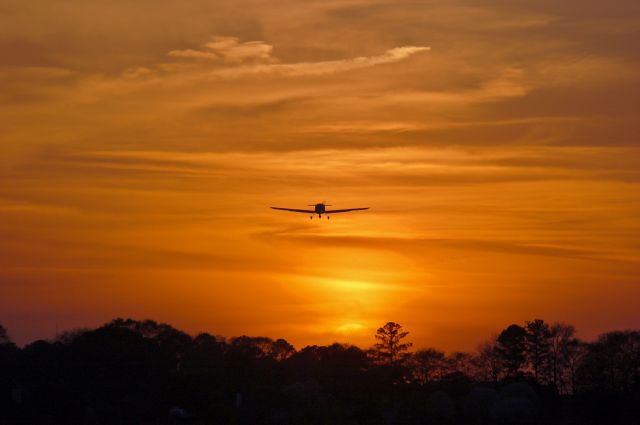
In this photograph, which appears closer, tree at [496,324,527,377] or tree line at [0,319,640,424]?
tree line at [0,319,640,424]

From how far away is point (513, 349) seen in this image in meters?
193

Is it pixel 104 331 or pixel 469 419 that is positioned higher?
pixel 104 331

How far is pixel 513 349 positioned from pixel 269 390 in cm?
4992

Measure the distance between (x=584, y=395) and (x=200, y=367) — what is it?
201 feet

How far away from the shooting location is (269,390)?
16625 cm

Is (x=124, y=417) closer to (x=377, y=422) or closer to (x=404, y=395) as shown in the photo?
(x=377, y=422)

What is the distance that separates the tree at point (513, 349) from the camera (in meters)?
193

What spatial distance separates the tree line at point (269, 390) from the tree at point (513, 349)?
0.40m

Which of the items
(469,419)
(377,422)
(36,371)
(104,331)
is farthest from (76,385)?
(469,419)

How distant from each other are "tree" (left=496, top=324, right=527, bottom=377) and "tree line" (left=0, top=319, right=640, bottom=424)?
400 mm

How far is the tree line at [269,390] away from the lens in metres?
149

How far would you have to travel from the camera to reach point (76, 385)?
151 m

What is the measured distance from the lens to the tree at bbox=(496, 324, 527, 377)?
193 m

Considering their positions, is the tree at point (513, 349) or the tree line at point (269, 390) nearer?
the tree line at point (269, 390)
